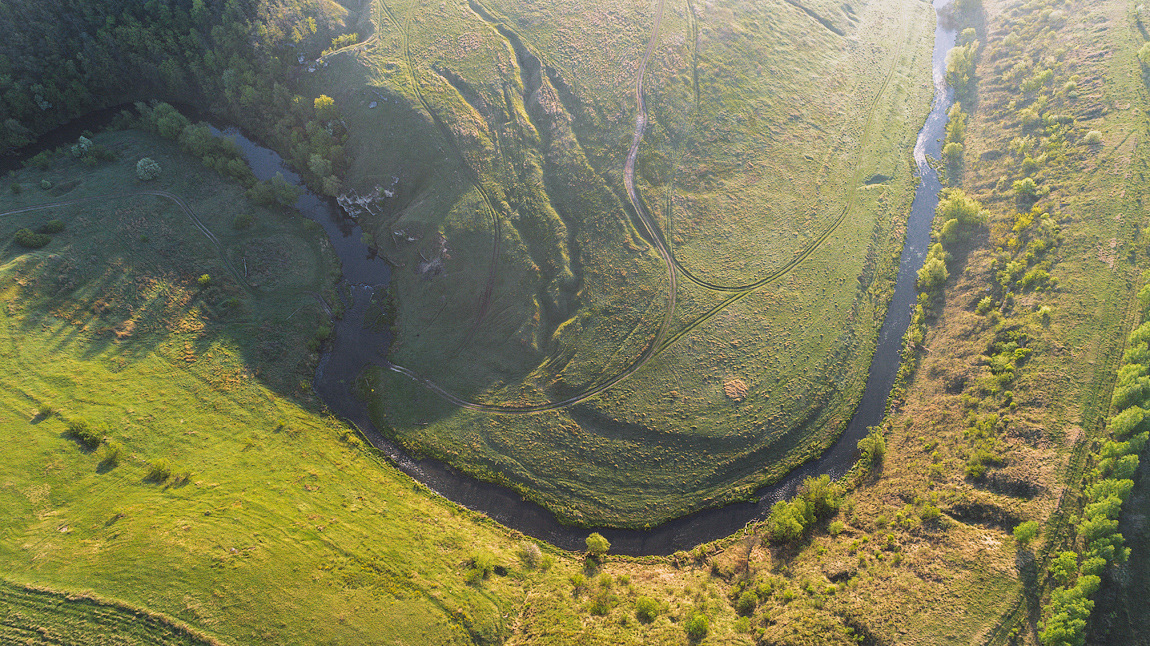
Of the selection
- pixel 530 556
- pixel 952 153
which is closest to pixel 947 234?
pixel 952 153

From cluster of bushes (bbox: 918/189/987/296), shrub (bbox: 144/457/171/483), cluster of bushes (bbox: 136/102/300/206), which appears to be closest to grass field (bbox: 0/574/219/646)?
shrub (bbox: 144/457/171/483)

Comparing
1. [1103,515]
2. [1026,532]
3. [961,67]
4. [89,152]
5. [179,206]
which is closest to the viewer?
[1103,515]

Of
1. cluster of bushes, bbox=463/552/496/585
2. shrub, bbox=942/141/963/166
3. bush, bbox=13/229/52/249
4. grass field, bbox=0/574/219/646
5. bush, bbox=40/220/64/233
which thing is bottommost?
grass field, bbox=0/574/219/646

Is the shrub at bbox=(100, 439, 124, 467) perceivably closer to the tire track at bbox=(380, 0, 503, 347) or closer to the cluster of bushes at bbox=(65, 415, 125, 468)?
the cluster of bushes at bbox=(65, 415, 125, 468)

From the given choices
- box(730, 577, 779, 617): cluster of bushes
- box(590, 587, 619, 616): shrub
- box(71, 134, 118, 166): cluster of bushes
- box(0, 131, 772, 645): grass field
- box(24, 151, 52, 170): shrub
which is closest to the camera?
box(0, 131, 772, 645): grass field

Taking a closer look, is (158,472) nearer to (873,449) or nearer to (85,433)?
(85,433)

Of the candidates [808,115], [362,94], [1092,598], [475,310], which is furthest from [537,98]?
[1092,598]
